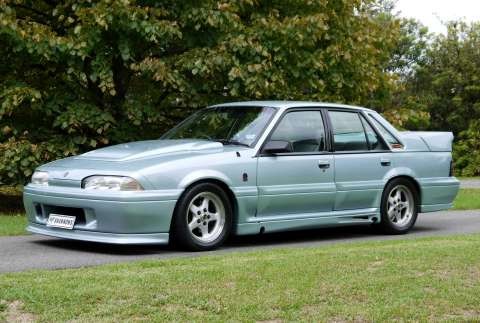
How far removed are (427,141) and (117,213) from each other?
4.62 m

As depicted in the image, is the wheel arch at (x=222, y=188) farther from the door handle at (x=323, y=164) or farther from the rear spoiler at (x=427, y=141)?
the rear spoiler at (x=427, y=141)

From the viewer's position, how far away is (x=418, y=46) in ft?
150

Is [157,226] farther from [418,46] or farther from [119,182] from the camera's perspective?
[418,46]

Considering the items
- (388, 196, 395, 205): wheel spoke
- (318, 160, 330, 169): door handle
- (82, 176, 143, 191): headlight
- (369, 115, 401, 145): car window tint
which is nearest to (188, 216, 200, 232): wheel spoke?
(82, 176, 143, 191): headlight

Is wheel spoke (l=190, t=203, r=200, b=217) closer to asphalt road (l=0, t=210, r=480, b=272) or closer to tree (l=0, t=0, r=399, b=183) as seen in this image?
asphalt road (l=0, t=210, r=480, b=272)

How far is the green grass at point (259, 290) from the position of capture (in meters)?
5.46

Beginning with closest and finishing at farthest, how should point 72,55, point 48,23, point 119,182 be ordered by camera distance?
point 119,182 → point 72,55 → point 48,23

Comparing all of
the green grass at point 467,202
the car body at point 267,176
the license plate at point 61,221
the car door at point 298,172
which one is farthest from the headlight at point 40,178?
the green grass at point 467,202

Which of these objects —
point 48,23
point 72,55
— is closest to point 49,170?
point 72,55

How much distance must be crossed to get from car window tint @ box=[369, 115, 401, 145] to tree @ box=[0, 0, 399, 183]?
3.05m

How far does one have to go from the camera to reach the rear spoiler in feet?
36.0

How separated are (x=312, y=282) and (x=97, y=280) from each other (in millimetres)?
1491

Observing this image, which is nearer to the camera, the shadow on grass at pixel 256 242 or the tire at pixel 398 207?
the shadow on grass at pixel 256 242

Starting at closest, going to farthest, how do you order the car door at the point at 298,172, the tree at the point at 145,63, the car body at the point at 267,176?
1. the car body at the point at 267,176
2. the car door at the point at 298,172
3. the tree at the point at 145,63
